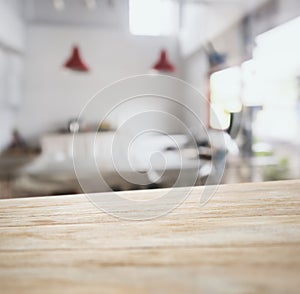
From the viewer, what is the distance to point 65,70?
4.55 metres

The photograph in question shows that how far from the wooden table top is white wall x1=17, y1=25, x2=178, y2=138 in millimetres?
4138

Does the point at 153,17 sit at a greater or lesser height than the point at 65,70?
greater

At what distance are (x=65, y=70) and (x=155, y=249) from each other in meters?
4.48

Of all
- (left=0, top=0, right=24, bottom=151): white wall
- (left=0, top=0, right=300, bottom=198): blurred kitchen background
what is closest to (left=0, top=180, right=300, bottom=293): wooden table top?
(left=0, top=0, right=300, bottom=198): blurred kitchen background

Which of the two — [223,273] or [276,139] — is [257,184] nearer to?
[223,273]

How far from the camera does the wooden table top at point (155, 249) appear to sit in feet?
0.71

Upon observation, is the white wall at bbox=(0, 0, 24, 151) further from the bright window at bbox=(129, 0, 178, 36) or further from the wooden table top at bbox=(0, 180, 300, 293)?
the wooden table top at bbox=(0, 180, 300, 293)

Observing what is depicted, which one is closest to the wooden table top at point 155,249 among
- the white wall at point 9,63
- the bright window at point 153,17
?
the white wall at point 9,63

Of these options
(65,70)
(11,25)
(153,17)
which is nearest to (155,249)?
(11,25)

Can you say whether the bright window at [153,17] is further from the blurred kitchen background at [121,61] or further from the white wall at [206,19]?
the white wall at [206,19]

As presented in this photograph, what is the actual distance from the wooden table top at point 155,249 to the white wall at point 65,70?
4138 millimetres

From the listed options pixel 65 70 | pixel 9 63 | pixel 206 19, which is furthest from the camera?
pixel 65 70

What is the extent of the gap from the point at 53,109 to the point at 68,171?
2503 millimetres

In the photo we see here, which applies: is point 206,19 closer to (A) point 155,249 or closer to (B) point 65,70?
(B) point 65,70
